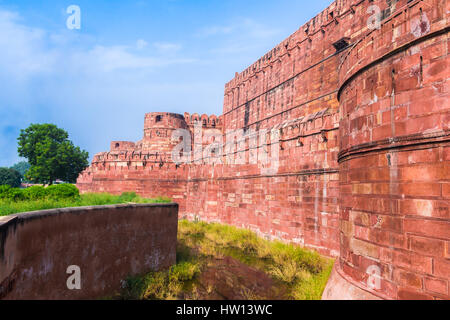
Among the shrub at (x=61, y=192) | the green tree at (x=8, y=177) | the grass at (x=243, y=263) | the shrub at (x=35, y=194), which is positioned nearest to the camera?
the grass at (x=243, y=263)

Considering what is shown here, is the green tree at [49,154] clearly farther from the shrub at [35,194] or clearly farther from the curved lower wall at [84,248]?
the curved lower wall at [84,248]

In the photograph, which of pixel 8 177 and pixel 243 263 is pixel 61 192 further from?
pixel 8 177

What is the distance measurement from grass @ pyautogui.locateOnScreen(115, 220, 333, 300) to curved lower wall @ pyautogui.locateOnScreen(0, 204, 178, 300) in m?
0.52

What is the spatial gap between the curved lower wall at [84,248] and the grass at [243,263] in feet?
1.71

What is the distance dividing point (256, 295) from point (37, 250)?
190 inches

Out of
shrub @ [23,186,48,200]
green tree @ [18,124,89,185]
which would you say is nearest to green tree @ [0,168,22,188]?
green tree @ [18,124,89,185]

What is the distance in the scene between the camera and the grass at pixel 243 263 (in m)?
6.81

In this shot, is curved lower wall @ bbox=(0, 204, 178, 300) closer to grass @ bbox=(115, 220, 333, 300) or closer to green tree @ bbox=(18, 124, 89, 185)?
grass @ bbox=(115, 220, 333, 300)

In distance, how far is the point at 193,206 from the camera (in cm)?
1836

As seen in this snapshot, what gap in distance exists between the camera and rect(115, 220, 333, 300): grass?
22.4 ft

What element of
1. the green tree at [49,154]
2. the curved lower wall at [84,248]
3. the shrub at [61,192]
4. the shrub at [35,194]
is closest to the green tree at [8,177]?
the green tree at [49,154]

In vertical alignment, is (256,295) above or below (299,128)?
below
